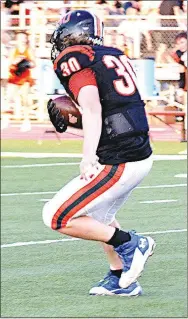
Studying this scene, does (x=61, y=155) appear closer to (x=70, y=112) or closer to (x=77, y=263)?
(x=77, y=263)

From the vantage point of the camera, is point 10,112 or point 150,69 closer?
point 150,69

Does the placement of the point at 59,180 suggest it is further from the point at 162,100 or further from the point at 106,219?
the point at 162,100

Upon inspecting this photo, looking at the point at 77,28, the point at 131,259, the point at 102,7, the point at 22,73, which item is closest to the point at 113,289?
the point at 131,259

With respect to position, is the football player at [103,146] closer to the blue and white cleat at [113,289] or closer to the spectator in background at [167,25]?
the blue and white cleat at [113,289]

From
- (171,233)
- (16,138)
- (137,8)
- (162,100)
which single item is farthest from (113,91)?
(137,8)

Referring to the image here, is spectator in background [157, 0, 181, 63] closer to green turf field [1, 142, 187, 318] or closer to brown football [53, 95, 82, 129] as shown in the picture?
green turf field [1, 142, 187, 318]

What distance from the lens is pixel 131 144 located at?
22.7ft

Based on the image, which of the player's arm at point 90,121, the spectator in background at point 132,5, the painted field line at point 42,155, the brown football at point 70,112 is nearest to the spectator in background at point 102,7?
the spectator in background at point 132,5

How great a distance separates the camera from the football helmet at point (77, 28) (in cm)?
694

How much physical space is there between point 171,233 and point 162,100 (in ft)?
39.9

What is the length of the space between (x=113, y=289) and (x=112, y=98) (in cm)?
114

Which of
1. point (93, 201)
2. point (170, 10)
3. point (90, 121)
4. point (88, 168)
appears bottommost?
point (170, 10)

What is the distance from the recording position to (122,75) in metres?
6.97

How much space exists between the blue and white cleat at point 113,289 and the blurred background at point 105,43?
13.2m
